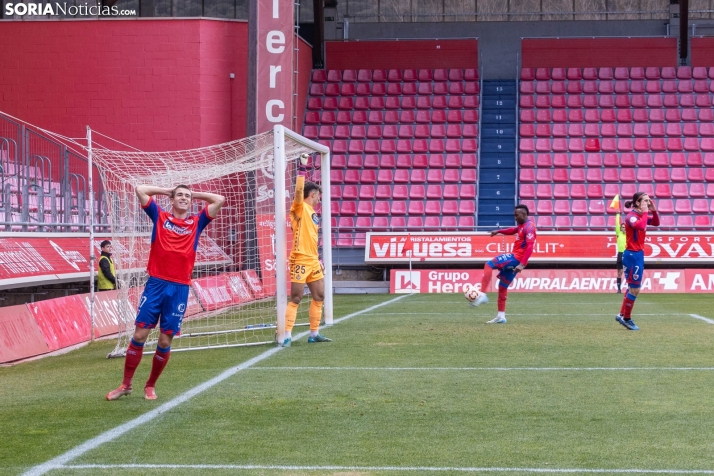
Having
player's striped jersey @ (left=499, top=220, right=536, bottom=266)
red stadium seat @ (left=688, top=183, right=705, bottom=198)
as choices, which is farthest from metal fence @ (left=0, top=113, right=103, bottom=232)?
red stadium seat @ (left=688, top=183, right=705, bottom=198)

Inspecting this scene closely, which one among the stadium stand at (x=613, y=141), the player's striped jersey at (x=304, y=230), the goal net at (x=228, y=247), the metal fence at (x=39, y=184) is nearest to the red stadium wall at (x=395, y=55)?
the stadium stand at (x=613, y=141)

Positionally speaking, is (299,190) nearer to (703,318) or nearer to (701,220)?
(703,318)

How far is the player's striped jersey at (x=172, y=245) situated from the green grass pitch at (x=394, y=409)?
1.05 meters

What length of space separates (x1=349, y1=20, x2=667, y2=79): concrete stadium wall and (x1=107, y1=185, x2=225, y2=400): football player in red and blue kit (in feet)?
86.1

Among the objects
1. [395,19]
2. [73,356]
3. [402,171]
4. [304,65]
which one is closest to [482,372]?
[73,356]

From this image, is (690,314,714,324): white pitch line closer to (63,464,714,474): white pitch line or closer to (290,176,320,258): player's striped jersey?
(290,176,320,258): player's striped jersey

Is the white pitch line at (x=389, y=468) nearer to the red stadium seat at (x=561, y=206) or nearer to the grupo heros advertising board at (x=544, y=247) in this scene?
the grupo heros advertising board at (x=544, y=247)

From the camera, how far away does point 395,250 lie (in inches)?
1012

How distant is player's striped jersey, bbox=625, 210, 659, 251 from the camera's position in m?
13.3

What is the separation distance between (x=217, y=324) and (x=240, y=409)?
308 inches

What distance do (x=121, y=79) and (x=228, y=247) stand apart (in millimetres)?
8716

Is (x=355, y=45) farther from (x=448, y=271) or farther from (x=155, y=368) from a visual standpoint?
(x=155, y=368)

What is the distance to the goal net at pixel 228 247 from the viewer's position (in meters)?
11.9

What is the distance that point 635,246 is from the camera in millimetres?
13516
